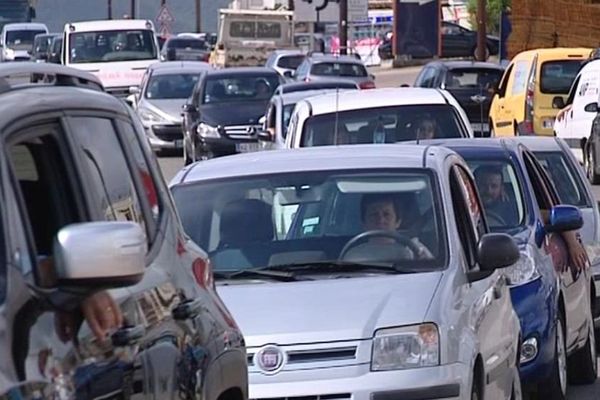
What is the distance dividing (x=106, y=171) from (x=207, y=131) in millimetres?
22398

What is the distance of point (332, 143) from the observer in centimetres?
1417

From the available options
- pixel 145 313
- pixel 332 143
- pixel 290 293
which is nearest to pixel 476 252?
pixel 290 293

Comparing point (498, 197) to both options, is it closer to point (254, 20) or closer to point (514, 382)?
point (514, 382)

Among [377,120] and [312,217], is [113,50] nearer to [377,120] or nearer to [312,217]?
[377,120]

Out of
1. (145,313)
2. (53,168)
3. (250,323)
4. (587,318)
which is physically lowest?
(587,318)

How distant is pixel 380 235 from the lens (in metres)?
8.13

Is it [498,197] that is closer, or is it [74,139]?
[74,139]

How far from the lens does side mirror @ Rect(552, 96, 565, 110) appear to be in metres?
27.2

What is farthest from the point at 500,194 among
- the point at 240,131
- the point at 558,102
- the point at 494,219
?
the point at 558,102

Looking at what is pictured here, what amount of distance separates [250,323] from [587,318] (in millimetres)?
4249

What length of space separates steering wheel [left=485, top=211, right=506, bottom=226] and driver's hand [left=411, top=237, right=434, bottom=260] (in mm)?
2416

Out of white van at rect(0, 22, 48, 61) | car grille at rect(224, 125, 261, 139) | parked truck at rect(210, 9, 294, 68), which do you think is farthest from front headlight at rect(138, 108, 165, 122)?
white van at rect(0, 22, 48, 61)

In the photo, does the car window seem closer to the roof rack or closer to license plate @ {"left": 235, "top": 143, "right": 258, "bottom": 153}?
the roof rack

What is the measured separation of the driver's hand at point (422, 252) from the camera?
7.87m
